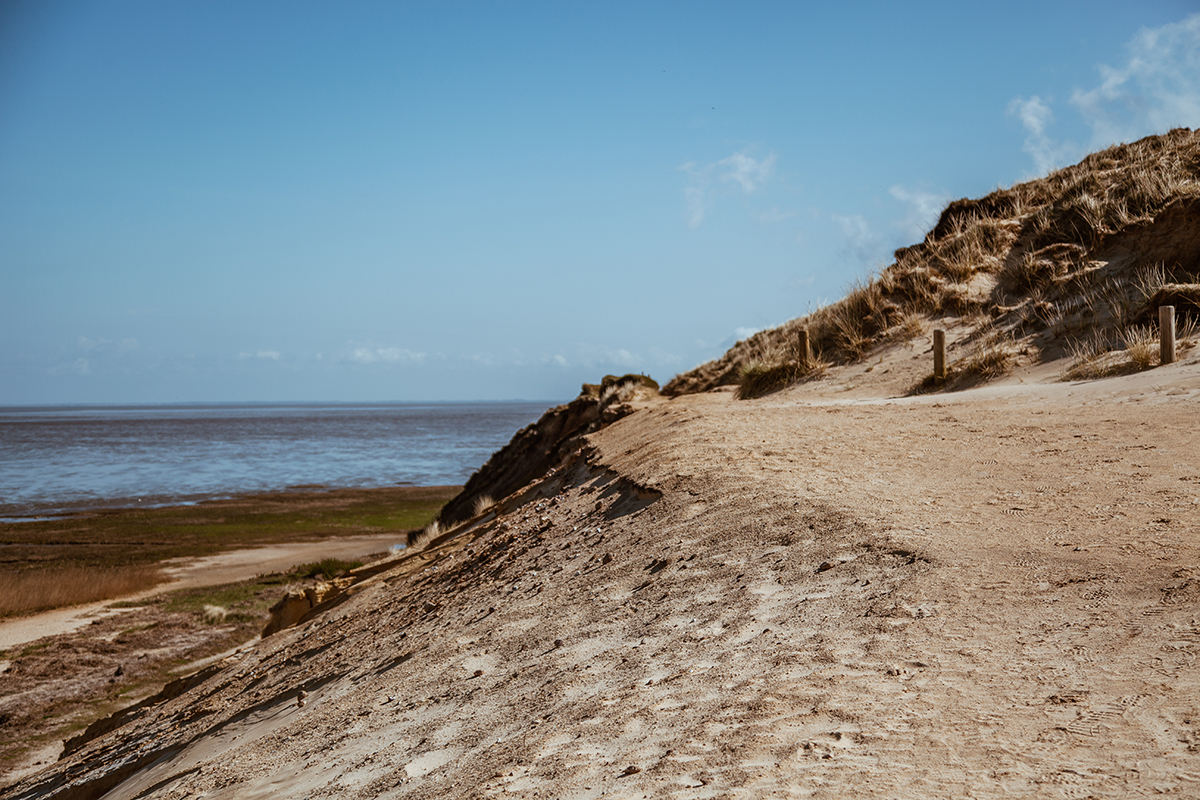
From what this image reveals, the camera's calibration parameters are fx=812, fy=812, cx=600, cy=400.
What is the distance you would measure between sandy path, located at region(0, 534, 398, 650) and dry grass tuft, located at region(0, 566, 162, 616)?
0.44 metres

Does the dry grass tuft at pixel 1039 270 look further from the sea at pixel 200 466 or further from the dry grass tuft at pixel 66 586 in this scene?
the sea at pixel 200 466

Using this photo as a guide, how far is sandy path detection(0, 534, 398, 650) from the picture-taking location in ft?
58.6

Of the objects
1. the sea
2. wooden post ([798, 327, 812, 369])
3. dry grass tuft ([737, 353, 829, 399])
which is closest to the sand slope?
dry grass tuft ([737, 353, 829, 399])

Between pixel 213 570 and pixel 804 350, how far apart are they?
1872 centimetres

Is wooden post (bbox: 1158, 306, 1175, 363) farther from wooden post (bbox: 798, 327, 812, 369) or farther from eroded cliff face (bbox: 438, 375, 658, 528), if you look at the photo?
eroded cliff face (bbox: 438, 375, 658, 528)

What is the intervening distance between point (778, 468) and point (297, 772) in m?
4.67

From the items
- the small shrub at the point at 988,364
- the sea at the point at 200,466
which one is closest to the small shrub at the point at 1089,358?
the small shrub at the point at 988,364

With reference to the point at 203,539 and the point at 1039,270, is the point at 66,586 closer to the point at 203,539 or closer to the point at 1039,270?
the point at 203,539

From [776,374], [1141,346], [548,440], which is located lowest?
[548,440]

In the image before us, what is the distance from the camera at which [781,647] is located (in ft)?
13.2

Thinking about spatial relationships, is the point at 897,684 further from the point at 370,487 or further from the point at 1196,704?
the point at 370,487

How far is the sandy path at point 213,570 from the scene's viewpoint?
1788 cm

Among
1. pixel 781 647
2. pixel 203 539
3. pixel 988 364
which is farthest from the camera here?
pixel 203 539

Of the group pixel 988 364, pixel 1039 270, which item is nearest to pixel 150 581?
pixel 988 364
